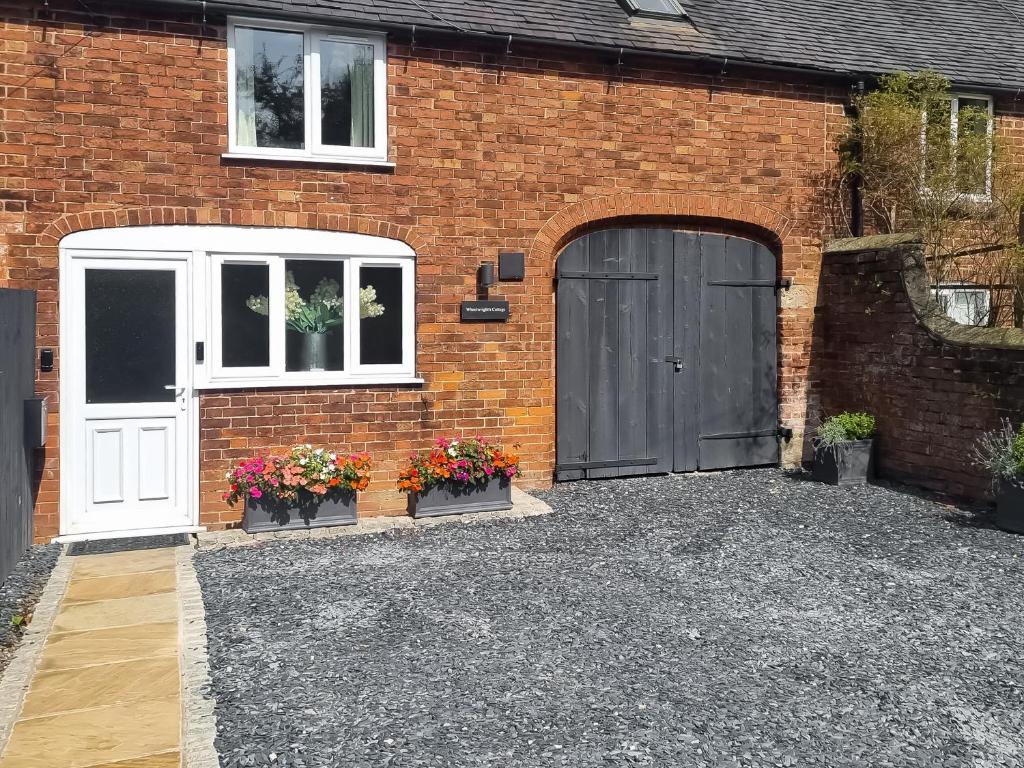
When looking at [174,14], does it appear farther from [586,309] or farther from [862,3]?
[862,3]

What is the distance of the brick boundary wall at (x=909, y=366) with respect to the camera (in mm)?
8023

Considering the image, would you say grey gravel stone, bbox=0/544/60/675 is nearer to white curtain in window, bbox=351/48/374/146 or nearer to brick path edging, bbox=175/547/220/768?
brick path edging, bbox=175/547/220/768

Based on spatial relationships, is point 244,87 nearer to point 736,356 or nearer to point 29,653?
point 29,653

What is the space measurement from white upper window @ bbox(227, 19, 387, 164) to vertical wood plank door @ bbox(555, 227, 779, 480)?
2.44 m

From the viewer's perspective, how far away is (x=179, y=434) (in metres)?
7.45

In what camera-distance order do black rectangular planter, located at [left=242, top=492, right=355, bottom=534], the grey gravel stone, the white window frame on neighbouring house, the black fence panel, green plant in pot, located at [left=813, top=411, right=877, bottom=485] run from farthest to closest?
the white window frame on neighbouring house
green plant in pot, located at [left=813, top=411, right=877, bottom=485]
black rectangular planter, located at [left=242, top=492, right=355, bottom=534]
the black fence panel
the grey gravel stone

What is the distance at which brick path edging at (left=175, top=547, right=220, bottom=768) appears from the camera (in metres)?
3.50

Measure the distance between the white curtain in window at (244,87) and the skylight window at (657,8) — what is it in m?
4.26

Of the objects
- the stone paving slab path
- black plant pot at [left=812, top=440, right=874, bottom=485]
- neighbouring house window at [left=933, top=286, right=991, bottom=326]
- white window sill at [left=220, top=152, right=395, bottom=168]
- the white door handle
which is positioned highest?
white window sill at [left=220, top=152, right=395, bottom=168]

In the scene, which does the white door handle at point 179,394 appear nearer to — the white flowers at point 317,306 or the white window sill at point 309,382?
the white window sill at point 309,382

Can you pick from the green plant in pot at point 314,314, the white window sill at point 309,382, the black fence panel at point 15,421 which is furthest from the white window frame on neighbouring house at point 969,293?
the black fence panel at point 15,421

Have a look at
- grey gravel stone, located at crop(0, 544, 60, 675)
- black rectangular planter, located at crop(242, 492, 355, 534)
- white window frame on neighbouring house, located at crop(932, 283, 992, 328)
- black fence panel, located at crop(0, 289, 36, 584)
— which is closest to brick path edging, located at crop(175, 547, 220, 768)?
grey gravel stone, located at crop(0, 544, 60, 675)

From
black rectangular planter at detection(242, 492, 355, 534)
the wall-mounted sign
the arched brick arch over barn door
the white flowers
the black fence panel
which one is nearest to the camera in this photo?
the black fence panel

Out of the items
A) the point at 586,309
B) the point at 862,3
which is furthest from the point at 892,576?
the point at 862,3
